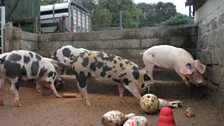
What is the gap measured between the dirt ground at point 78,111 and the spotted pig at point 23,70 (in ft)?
1.31

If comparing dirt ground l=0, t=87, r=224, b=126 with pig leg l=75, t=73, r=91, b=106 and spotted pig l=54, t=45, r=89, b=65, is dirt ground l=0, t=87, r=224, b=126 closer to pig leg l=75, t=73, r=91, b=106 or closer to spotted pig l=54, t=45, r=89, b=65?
pig leg l=75, t=73, r=91, b=106

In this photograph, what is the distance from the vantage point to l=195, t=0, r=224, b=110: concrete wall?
206 inches

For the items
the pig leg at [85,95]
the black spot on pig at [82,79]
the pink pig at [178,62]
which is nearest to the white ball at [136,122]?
the pig leg at [85,95]

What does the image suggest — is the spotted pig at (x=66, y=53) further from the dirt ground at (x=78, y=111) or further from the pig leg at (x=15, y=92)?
the pig leg at (x=15, y=92)

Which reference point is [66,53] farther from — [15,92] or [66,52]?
[15,92]

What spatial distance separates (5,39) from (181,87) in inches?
200

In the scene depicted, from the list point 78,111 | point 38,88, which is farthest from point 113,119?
point 38,88

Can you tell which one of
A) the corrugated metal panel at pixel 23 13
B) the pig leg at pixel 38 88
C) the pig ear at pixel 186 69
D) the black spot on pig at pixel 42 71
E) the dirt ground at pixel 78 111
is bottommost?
the dirt ground at pixel 78 111

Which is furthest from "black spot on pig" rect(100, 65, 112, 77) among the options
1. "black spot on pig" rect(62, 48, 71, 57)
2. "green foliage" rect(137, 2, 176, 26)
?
"green foliage" rect(137, 2, 176, 26)

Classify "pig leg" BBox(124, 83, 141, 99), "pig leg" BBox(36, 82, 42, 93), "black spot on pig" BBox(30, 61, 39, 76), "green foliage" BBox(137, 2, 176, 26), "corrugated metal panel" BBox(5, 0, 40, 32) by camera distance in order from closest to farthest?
"pig leg" BBox(124, 83, 141, 99) → "black spot on pig" BBox(30, 61, 39, 76) → "pig leg" BBox(36, 82, 42, 93) → "corrugated metal panel" BBox(5, 0, 40, 32) → "green foliage" BBox(137, 2, 176, 26)

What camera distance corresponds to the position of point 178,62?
21.8 feet

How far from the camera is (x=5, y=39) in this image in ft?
28.8

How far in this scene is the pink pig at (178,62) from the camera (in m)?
6.28

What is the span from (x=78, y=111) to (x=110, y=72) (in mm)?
1092
